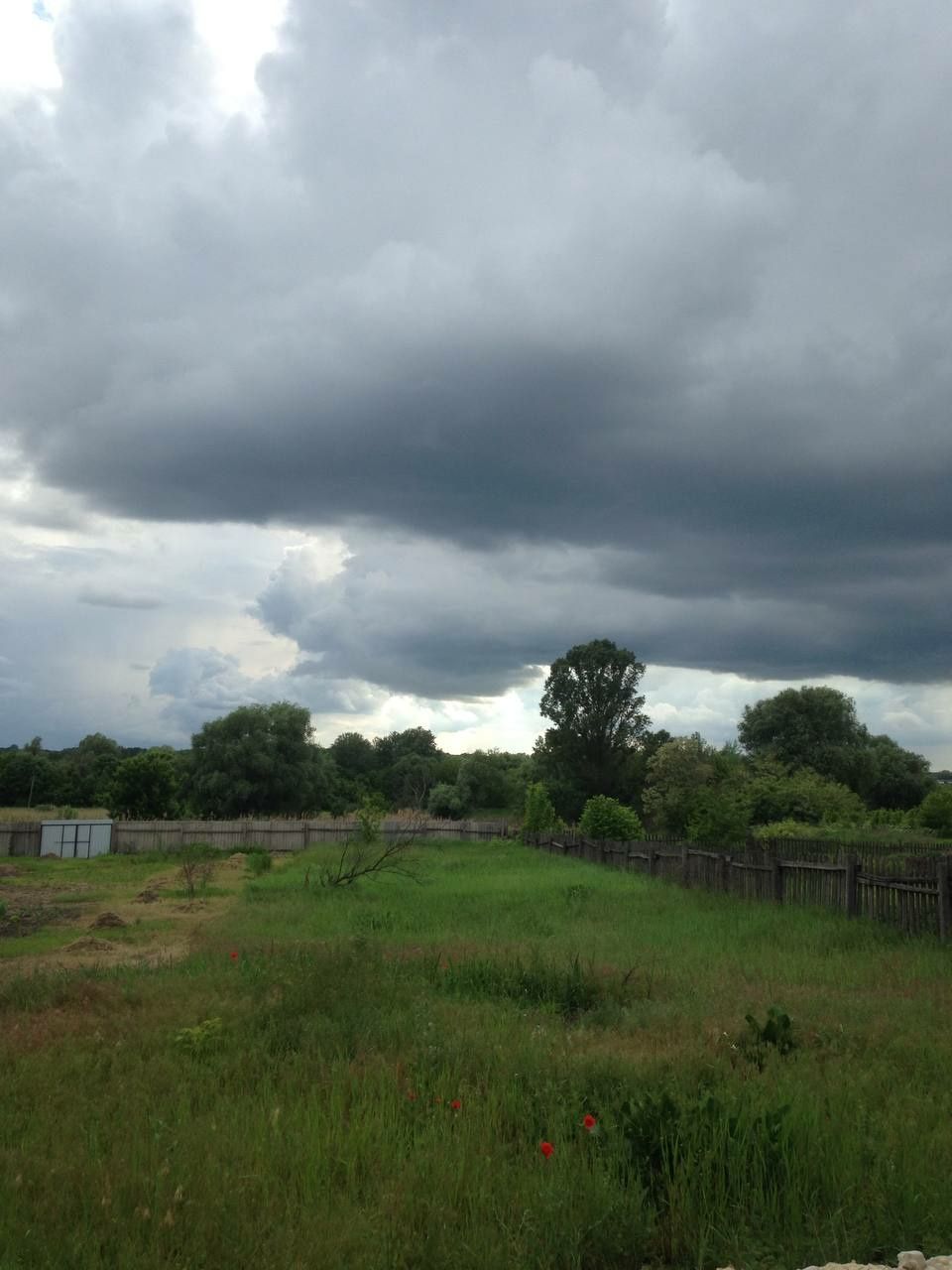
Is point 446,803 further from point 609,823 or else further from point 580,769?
point 609,823

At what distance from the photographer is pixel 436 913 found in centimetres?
1830

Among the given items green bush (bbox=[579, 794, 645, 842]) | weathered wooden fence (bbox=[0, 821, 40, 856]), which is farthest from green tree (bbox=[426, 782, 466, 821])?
green bush (bbox=[579, 794, 645, 842])

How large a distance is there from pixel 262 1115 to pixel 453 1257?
2.18m

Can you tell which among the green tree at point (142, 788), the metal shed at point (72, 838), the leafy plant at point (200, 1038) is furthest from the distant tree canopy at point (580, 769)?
the leafy plant at point (200, 1038)

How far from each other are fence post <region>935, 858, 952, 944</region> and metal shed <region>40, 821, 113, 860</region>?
39007 millimetres

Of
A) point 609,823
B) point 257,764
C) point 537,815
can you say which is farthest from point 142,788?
point 609,823

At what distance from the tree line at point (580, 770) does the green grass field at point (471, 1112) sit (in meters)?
40.2

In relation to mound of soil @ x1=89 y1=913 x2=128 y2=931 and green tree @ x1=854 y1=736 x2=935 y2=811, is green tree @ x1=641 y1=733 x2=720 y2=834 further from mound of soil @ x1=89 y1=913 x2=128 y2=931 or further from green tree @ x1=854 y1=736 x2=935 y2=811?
mound of soil @ x1=89 y1=913 x2=128 y2=931

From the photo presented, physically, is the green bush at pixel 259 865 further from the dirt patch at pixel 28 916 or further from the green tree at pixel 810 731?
the green tree at pixel 810 731

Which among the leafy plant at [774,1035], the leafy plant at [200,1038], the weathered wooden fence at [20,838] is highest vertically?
the leafy plant at [774,1035]

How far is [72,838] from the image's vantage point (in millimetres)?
44938

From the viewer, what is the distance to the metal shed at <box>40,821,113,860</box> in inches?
1752

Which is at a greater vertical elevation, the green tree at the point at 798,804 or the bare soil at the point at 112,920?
the green tree at the point at 798,804

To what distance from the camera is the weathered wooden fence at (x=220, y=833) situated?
44.8 m
